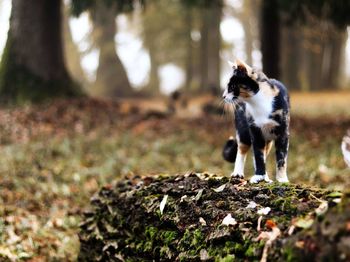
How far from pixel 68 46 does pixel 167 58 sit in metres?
6.94

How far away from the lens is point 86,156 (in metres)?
10.1

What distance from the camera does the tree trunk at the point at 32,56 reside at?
14.1 metres

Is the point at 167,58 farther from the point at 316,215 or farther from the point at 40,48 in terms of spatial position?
the point at 316,215

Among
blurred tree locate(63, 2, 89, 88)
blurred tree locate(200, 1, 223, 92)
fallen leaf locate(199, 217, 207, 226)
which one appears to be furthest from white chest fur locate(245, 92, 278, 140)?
blurred tree locate(63, 2, 89, 88)

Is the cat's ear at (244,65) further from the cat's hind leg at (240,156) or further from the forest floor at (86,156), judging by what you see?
the forest floor at (86,156)

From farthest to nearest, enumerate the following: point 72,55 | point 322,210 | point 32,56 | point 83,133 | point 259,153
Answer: point 72,55 < point 32,56 < point 83,133 < point 259,153 < point 322,210

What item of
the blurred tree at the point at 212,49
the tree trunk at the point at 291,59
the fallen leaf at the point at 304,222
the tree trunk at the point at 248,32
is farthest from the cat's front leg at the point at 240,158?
the tree trunk at the point at 248,32

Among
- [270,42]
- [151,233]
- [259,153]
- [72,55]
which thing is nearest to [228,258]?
[259,153]

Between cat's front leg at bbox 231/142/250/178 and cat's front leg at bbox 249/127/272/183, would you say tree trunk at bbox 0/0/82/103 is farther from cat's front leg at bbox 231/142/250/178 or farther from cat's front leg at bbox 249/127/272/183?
cat's front leg at bbox 249/127/272/183

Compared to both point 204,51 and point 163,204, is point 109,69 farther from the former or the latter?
point 163,204

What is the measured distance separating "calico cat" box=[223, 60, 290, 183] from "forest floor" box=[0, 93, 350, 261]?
6.73ft

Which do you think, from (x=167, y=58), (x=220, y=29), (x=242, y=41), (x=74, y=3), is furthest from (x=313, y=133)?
(x=242, y=41)

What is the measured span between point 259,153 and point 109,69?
82.5 feet

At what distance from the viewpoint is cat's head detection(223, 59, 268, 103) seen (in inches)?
140
